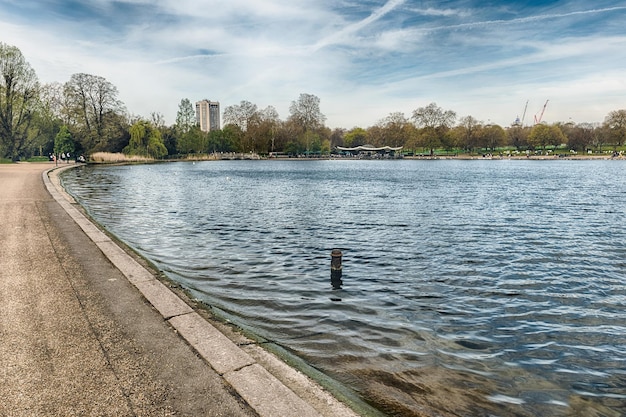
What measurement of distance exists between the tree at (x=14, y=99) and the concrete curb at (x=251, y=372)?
264 ft

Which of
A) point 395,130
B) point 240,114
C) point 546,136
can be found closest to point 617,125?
point 546,136

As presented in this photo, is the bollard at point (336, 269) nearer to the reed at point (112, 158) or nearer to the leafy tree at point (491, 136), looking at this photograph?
the reed at point (112, 158)

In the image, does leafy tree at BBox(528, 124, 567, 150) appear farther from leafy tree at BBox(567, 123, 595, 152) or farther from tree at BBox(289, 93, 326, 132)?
tree at BBox(289, 93, 326, 132)

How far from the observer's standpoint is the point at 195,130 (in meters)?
130

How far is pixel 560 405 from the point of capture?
5.59 m

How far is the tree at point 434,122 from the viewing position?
485 ft

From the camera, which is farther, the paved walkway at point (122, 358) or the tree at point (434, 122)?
the tree at point (434, 122)

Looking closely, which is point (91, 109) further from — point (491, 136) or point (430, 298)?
point (491, 136)

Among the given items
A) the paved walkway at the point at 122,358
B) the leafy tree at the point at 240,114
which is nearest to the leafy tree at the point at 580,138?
the leafy tree at the point at 240,114

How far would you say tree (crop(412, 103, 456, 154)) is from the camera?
148 metres

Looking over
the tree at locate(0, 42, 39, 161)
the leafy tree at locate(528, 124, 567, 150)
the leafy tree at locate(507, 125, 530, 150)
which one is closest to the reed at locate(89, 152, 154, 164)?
the tree at locate(0, 42, 39, 161)

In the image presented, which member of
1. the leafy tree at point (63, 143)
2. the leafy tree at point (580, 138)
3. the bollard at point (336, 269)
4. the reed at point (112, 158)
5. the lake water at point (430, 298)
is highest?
the leafy tree at point (580, 138)

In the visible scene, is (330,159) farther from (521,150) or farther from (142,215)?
(142,215)

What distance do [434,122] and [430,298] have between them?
5949 inches
